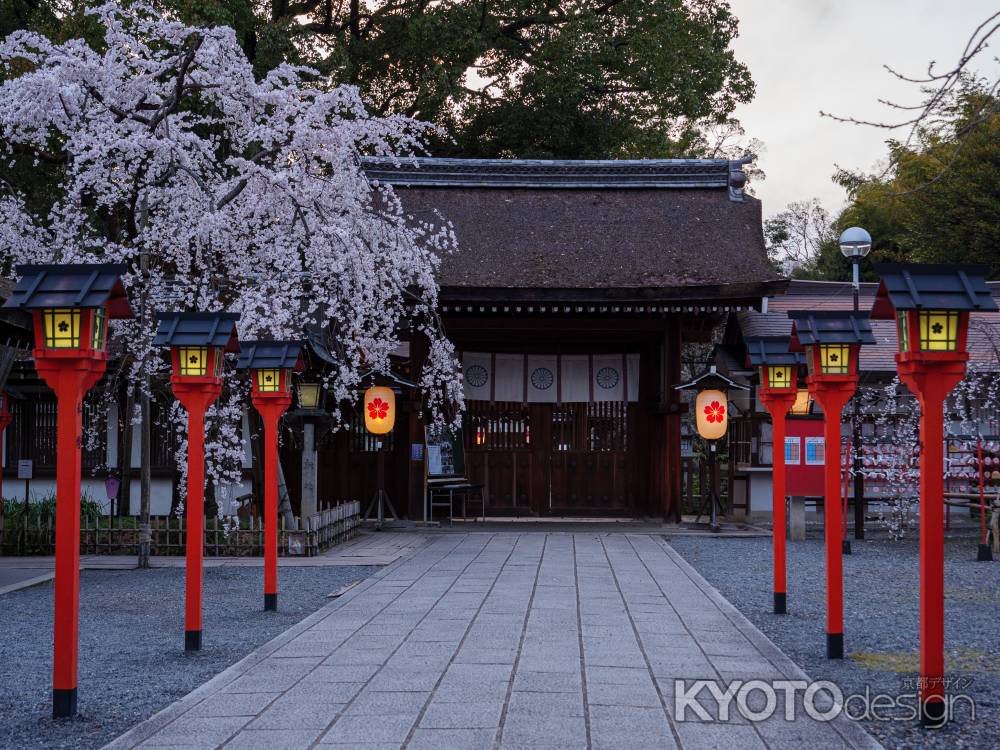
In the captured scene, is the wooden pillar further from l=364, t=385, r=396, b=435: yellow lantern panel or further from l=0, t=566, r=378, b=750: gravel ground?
l=0, t=566, r=378, b=750: gravel ground

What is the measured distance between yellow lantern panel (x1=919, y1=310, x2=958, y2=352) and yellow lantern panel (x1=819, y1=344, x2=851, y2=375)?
2.00 meters

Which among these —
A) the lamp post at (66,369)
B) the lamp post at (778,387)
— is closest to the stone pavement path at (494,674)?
the lamp post at (778,387)

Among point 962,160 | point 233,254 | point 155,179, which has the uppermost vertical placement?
point 962,160

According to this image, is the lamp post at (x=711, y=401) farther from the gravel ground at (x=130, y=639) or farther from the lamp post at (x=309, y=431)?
the gravel ground at (x=130, y=639)

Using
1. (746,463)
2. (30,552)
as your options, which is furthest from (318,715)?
(746,463)

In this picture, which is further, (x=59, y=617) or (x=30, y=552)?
(x=30, y=552)

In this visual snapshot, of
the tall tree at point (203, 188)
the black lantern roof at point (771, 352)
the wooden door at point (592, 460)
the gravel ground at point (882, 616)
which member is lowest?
the gravel ground at point (882, 616)

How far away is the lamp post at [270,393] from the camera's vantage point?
8461 mm

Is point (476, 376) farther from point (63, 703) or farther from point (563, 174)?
point (63, 703)

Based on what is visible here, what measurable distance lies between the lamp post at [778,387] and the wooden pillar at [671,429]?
24.6ft

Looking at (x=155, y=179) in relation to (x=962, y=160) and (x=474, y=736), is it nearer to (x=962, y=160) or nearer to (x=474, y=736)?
(x=474, y=736)

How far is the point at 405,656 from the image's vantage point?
21.0 ft

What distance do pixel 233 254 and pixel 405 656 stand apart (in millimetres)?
6492

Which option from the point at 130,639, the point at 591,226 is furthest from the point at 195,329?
the point at 591,226
